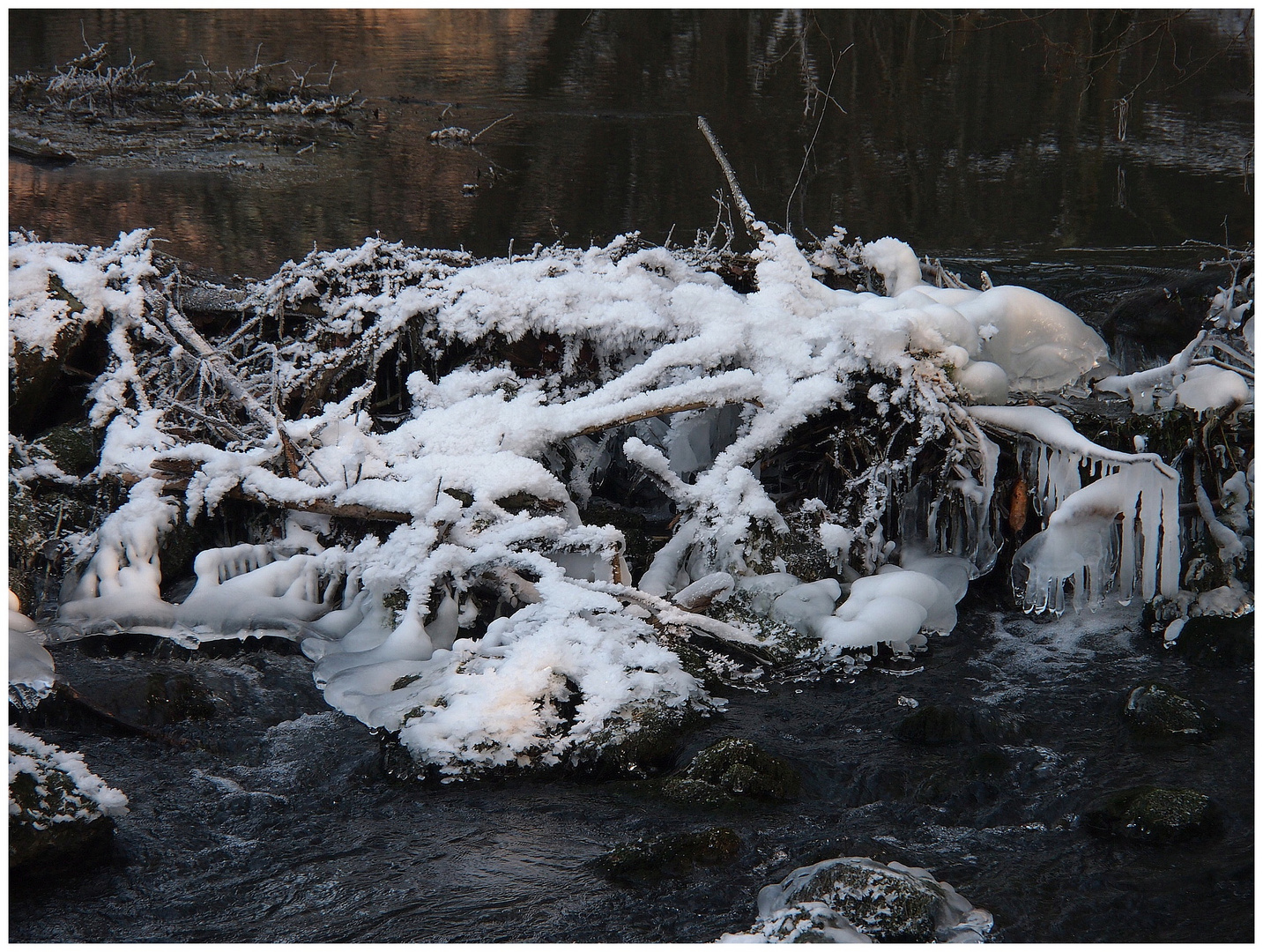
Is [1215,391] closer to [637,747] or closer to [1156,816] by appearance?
[1156,816]

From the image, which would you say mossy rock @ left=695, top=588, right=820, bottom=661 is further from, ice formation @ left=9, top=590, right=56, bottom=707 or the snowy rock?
ice formation @ left=9, top=590, right=56, bottom=707

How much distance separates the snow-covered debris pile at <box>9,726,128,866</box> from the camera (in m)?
3.60

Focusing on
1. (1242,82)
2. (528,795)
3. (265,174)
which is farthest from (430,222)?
(1242,82)

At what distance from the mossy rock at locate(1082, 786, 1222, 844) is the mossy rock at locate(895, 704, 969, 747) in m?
0.59

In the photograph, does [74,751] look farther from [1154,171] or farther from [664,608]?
[1154,171]

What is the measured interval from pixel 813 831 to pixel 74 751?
2.87 metres

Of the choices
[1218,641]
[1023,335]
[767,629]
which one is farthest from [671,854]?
[1023,335]

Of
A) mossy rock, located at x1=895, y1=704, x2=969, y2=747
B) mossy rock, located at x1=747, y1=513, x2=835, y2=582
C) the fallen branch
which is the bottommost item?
mossy rock, located at x1=895, y1=704, x2=969, y2=747

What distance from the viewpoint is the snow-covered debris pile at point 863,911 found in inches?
134

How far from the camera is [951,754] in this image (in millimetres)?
4391

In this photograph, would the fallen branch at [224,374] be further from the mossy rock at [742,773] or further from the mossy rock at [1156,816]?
the mossy rock at [1156,816]

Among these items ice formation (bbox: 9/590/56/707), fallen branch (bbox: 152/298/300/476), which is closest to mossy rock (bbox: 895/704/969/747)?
fallen branch (bbox: 152/298/300/476)

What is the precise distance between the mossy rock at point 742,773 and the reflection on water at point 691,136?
508cm

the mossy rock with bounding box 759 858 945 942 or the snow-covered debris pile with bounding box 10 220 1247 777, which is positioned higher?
the snow-covered debris pile with bounding box 10 220 1247 777
